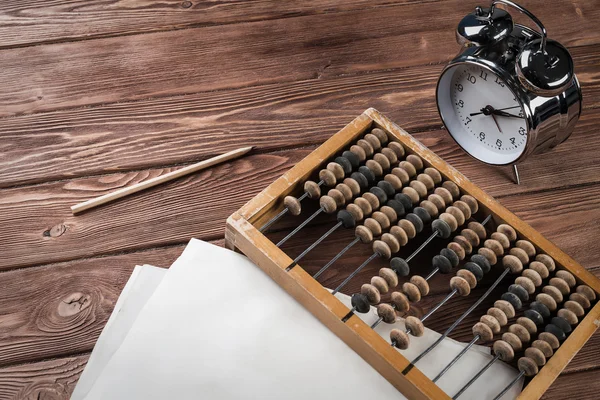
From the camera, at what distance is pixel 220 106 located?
1.54 meters

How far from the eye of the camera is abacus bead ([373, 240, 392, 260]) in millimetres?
1238

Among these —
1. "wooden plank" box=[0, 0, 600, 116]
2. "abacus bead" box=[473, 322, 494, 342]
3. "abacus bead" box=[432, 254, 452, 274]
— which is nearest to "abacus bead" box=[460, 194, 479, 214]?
"abacus bead" box=[432, 254, 452, 274]

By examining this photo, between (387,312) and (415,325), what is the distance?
49 mm

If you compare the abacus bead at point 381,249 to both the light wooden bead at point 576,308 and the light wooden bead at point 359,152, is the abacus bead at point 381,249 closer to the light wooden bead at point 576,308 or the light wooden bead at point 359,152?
the light wooden bead at point 359,152

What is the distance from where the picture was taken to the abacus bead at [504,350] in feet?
3.82

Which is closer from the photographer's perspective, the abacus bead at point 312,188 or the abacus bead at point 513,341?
the abacus bead at point 513,341

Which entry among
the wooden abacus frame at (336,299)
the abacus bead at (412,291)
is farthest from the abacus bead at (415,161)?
the abacus bead at (412,291)

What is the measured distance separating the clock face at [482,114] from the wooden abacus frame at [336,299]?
139 mm

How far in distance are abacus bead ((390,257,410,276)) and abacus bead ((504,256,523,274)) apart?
0.56ft

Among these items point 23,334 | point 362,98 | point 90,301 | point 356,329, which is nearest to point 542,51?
point 362,98

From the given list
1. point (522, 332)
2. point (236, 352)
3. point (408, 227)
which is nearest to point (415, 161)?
point (408, 227)

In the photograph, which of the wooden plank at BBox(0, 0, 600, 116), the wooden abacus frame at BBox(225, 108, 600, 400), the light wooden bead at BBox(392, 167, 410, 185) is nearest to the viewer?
the wooden abacus frame at BBox(225, 108, 600, 400)

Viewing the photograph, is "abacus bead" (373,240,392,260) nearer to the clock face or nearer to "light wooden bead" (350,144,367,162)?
"light wooden bead" (350,144,367,162)

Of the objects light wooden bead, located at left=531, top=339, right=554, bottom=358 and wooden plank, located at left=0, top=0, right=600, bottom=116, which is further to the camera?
wooden plank, located at left=0, top=0, right=600, bottom=116
